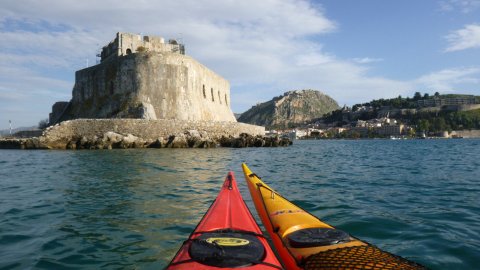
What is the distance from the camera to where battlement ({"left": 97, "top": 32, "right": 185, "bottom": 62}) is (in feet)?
140

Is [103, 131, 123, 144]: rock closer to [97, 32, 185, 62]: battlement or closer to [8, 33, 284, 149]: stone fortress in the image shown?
[8, 33, 284, 149]: stone fortress

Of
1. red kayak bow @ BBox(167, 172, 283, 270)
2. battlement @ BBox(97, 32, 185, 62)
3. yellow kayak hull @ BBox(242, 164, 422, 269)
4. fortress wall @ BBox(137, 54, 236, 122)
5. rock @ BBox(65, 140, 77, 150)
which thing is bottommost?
yellow kayak hull @ BBox(242, 164, 422, 269)

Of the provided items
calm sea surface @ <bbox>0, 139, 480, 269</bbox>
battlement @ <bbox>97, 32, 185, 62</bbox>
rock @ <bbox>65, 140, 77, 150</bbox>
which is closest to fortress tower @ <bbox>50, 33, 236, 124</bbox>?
battlement @ <bbox>97, 32, 185, 62</bbox>

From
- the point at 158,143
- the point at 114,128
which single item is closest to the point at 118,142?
the point at 114,128

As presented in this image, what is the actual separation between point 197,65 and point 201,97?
387cm

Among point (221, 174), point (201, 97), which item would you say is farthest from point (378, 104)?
point (221, 174)

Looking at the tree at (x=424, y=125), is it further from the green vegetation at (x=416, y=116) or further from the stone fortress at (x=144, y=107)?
the stone fortress at (x=144, y=107)

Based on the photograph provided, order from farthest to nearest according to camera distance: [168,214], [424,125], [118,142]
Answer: [424,125], [118,142], [168,214]

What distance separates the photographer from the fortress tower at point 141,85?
38688 millimetres

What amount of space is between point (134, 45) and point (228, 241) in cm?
4378

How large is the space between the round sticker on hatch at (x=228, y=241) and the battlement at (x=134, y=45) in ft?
140

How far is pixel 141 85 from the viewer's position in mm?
38938

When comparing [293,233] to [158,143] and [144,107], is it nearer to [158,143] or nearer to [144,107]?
[158,143]

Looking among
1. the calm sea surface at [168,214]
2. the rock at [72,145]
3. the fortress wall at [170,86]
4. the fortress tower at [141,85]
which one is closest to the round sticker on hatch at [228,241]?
the calm sea surface at [168,214]
